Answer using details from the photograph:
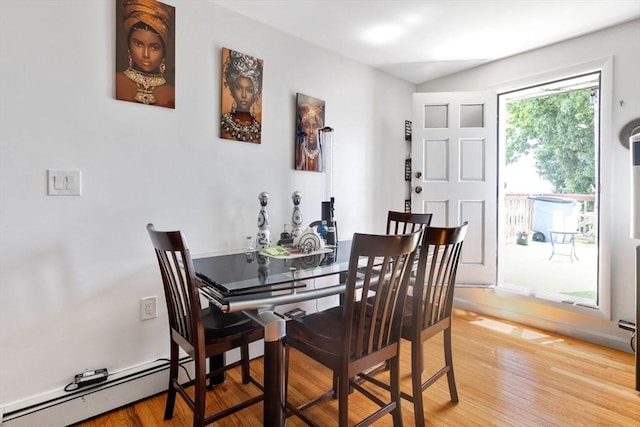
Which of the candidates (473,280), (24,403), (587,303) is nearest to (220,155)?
(24,403)

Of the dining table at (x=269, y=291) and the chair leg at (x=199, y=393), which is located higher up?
A: the dining table at (x=269, y=291)

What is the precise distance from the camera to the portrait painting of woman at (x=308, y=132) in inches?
97.7

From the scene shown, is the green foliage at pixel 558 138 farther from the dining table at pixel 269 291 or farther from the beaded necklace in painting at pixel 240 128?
the dining table at pixel 269 291

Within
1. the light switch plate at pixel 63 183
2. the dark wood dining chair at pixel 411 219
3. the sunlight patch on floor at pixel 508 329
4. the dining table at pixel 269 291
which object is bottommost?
the sunlight patch on floor at pixel 508 329

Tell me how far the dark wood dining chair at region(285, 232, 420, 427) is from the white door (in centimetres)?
→ 187

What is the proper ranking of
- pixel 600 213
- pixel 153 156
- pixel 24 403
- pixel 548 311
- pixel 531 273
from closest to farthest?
1. pixel 24 403
2. pixel 153 156
3. pixel 600 213
4. pixel 548 311
5. pixel 531 273

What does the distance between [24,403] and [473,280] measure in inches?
127

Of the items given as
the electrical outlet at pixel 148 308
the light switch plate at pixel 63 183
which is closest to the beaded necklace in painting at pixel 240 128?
the light switch plate at pixel 63 183

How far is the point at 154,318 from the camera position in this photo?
1.86 m

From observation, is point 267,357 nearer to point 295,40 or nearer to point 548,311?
point 295,40

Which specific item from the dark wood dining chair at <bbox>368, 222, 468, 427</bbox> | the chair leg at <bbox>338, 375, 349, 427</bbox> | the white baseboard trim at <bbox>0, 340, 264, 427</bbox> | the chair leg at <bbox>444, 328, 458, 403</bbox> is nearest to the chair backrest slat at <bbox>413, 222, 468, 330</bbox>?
the dark wood dining chair at <bbox>368, 222, 468, 427</bbox>

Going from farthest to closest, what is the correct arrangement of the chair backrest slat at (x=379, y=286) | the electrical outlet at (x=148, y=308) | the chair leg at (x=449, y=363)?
the electrical outlet at (x=148, y=308) → the chair leg at (x=449, y=363) → the chair backrest slat at (x=379, y=286)

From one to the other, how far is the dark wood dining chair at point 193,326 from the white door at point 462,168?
227 centimetres

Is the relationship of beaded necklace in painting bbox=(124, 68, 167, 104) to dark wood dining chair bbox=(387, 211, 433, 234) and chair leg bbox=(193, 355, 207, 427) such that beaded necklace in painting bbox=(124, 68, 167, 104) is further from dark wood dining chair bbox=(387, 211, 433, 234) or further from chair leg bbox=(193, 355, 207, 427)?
dark wood dining chair bbox=(387, 211, 433, 234)
